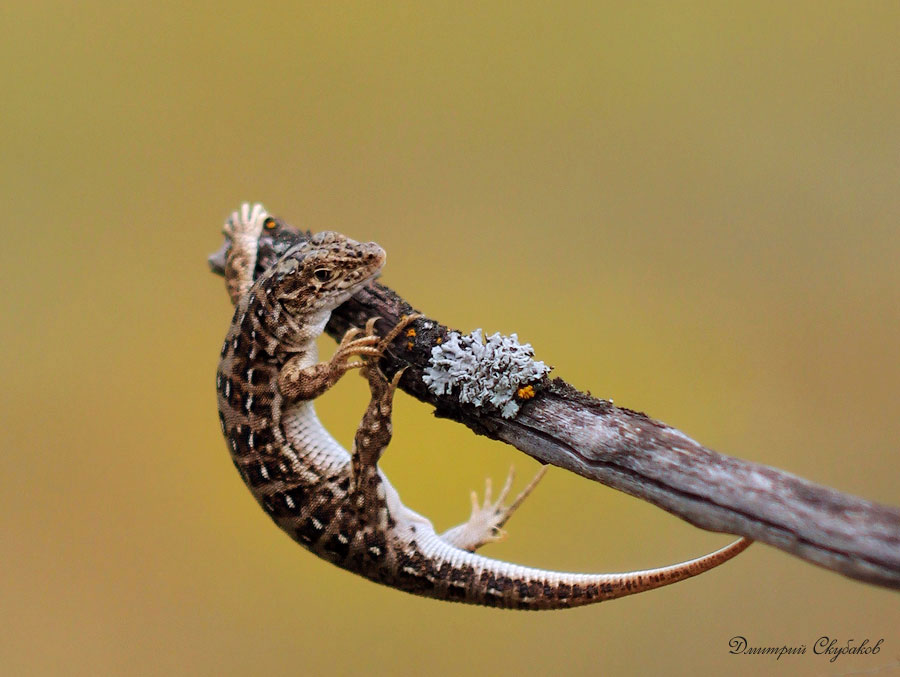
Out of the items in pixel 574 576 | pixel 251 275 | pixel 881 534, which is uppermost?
pixel 251 275

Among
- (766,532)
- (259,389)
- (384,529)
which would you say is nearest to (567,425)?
(766,532)

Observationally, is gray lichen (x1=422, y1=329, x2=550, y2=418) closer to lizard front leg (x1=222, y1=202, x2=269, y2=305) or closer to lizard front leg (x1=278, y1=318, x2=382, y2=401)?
lizard front leg (x1=278, y1=318, x2=382, y2=401)

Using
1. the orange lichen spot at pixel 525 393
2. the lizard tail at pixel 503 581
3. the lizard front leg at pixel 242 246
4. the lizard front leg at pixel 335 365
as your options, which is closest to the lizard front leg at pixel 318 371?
the lizard front leg at pixel 335 365

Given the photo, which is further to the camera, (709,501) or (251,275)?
(251,275)

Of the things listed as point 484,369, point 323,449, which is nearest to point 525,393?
point 484,369

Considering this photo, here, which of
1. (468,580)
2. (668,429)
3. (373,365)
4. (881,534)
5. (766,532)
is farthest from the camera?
(468,580)

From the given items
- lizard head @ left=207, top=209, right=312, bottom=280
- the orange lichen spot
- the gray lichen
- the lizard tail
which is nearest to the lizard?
the lizard tail

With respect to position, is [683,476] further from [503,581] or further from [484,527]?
[484,527]

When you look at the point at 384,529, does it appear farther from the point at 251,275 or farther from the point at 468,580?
the point at 251,275
